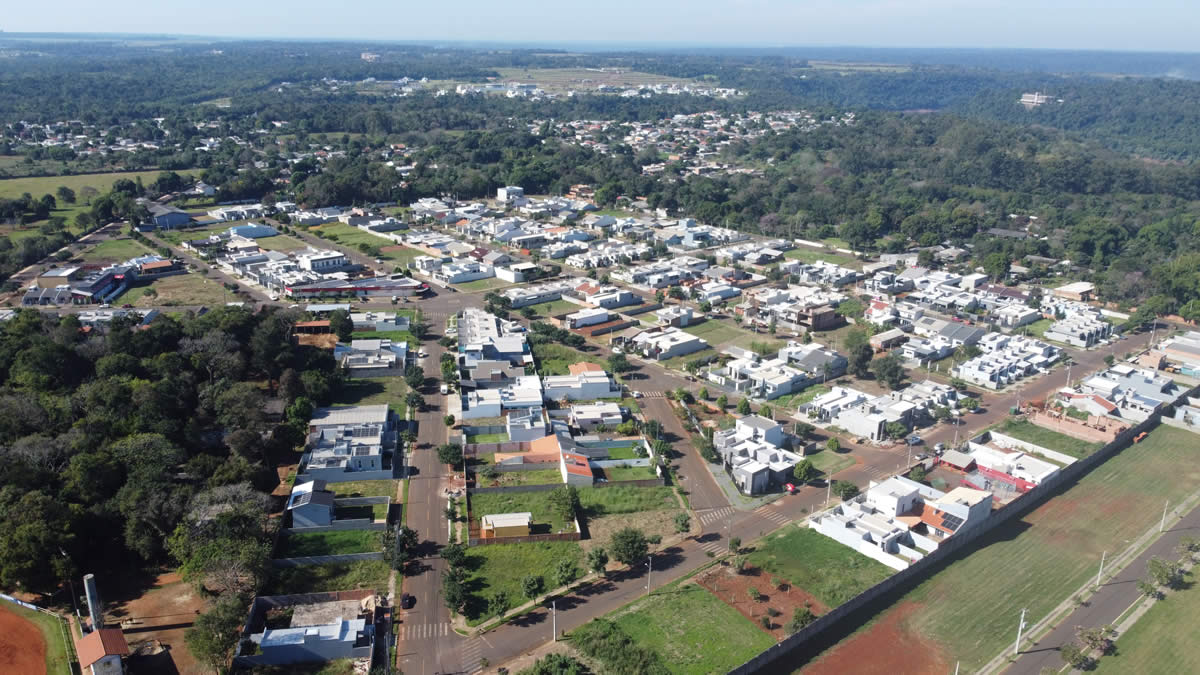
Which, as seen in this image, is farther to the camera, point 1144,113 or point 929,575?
point 1144,113

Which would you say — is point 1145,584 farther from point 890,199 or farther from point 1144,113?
point 1144,113

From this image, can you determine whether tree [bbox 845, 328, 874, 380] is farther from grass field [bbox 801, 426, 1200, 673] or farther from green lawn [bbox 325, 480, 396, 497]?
green lawn [bbox 325, 480, 396, 497]

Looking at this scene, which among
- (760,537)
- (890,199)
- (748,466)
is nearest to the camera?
(760,537)

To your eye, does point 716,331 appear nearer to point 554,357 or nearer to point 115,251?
point 554,357

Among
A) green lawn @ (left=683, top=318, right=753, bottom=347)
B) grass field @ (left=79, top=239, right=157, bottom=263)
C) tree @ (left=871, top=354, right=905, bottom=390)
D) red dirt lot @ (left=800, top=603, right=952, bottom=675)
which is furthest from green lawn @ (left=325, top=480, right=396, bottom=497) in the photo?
grass field @ (left=79, top=239, right=157, bottom=263)

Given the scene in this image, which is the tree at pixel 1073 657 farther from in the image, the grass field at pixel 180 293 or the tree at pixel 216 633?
the grass field at pixel 180 293

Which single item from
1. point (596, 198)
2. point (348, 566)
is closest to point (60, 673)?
point (348, 566)
